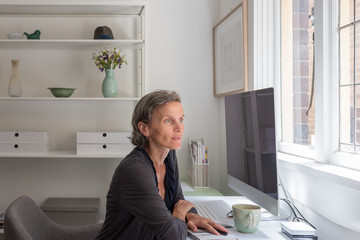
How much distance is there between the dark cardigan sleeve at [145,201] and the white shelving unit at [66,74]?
176cm

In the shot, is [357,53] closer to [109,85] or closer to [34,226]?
[34,226]

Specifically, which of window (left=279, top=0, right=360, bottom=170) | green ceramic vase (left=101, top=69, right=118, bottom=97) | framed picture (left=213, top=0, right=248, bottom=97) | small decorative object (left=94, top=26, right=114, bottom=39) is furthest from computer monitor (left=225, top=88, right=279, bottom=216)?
small decorative object (left=94, top=26, right=114, bottom=39)

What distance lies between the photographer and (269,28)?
2.47 m

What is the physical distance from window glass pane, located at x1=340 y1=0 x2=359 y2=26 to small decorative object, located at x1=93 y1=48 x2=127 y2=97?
161 cm

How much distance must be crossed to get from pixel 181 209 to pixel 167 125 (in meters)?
0.36

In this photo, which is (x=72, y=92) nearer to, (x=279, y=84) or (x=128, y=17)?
(x=128, y=17)

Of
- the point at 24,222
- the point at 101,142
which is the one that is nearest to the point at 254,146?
the point at 24,222

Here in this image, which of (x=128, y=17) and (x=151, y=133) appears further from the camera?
(x=128, y=17)

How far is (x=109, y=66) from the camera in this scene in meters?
2.99

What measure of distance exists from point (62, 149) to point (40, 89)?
0.50 metres

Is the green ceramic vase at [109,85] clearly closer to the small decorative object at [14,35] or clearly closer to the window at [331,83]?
the small decorative object at [14,35]

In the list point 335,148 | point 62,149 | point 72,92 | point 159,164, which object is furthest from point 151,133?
point 62,149

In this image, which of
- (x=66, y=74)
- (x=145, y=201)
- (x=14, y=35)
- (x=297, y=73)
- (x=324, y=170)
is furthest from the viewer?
(x=66, y=74)

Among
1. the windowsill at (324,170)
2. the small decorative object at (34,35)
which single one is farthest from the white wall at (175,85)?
the windowsill at (324,170)
